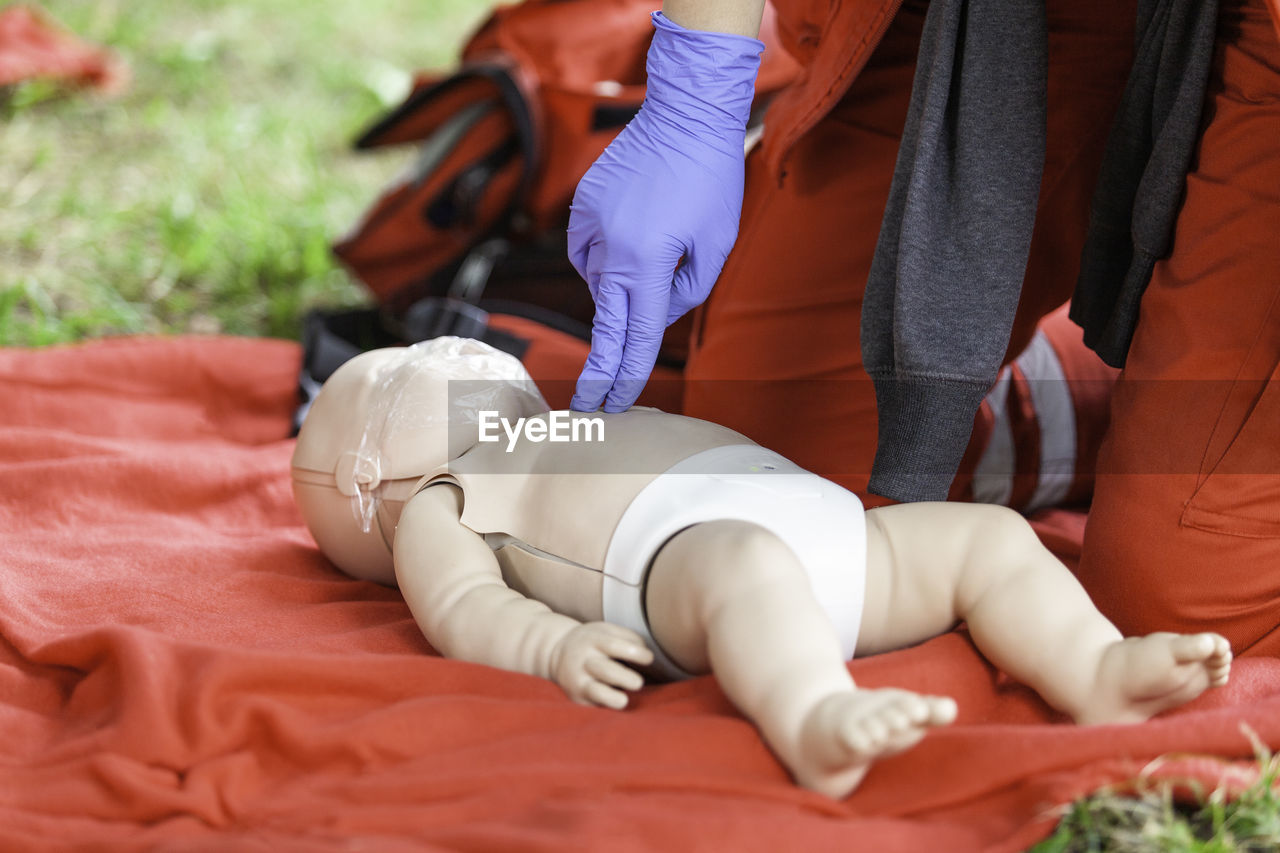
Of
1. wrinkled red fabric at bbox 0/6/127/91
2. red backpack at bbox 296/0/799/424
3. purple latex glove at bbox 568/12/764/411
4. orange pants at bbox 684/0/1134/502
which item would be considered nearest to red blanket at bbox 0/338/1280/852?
purple latex glove at bbox 568/12/764/411

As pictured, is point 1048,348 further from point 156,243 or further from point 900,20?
point 156,243

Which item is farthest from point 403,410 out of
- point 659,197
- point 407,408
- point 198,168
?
point 198,168

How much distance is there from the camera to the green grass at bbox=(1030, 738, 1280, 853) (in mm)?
912

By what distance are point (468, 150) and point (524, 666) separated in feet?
5.14

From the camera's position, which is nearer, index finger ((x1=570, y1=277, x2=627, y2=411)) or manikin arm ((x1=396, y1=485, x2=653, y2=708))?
manikin arm ((x1=396, y1=485, x2=653, y2=708))

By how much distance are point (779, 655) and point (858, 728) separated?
0.11 m

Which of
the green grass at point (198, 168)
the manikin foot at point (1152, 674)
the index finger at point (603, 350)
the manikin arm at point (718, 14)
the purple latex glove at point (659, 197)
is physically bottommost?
the green grass at point (198, 168)

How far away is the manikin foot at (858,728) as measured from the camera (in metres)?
0.87

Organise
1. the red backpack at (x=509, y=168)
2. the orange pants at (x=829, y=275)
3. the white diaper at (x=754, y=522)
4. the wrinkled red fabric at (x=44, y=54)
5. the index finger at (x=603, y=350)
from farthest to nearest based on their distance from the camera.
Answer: the wrinkled red fabric at (x=44, y=54) → the red backpack at (x=509, y=168) → the orange pants at (x=829, y=275) → the index finger at (x=603, y=350) → the white diaper at (x=754, y=522)

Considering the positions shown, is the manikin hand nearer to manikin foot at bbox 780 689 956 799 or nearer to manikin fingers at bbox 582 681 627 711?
manikin fingers at bbox 582 681 627 711

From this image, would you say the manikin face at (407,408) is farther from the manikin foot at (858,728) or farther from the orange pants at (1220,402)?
the orange pants at (1220,402)

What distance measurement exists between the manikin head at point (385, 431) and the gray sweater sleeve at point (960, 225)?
486 millimetres

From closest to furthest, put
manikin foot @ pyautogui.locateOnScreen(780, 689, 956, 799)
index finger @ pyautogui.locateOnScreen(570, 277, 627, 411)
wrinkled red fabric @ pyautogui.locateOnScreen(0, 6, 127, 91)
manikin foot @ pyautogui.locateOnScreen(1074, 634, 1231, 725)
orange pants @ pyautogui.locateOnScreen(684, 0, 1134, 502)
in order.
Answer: manikin foot @ pyautogui.locateOnScreen(780, 689, 956, 799), manikin foot @ pyautogui.locateOnScreen(1074, 634, 1231, 725), index finger @ pyautogui.locateOnScreen(570, 277, 627, 411), orange pants @ pyautogui.locateOnScreen(684, 0, 1134, 502), wrinkled red fabric @ pyautogui.locateOnScreen(0, 6, 127, 91)

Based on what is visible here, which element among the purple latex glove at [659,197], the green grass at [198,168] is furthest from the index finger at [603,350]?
the green grass at [198,168]
